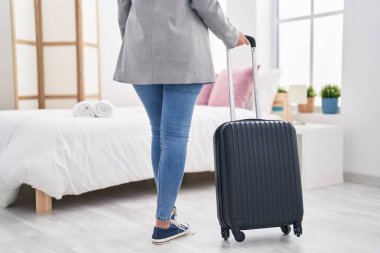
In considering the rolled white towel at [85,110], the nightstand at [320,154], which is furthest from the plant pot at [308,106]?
the rolled white towel at [85,110]

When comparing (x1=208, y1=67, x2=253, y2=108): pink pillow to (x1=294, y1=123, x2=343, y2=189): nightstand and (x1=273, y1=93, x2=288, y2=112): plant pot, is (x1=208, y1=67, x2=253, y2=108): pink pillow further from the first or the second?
(x1=294, y1=123, x2=343, y2=189): nightstand

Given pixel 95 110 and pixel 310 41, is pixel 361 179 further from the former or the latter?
pixel 95 110

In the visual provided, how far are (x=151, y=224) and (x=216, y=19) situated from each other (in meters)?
1.08

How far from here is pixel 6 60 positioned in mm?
4504

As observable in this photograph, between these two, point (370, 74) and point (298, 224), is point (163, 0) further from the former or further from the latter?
point (370, 74)

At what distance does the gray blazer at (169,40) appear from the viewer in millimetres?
1895

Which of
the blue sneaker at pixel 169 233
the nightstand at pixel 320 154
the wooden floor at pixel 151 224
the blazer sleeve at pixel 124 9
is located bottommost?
the wooden floor at pixel 151 224

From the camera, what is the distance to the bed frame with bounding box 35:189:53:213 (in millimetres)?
2715

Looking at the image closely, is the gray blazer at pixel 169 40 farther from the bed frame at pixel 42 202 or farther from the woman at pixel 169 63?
the bed frame at pixel 42 202

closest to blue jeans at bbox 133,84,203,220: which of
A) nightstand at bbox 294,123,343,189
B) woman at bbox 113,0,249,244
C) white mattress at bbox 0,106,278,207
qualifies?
woman at bbox 113,0,249,244

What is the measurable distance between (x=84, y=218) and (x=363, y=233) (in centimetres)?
139

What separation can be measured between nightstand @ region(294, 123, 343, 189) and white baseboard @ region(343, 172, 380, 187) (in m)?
0.07

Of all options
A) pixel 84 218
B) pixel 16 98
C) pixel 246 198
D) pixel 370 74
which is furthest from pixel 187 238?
pixel 16 98

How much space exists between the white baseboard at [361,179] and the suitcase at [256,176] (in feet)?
5.14
